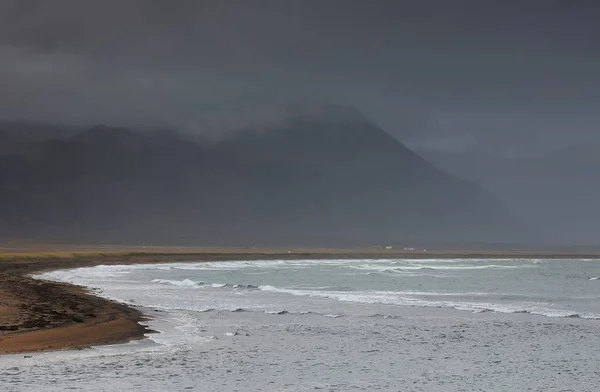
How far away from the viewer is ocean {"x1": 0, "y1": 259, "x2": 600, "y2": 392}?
1881cm

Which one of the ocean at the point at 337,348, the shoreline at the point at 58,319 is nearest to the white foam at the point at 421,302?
the ocean at the point at 337,348

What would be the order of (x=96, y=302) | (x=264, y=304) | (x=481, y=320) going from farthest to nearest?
(x=264, y=304), (x=96, y=302), (x=481, y=320)

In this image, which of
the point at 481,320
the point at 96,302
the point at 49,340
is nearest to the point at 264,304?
the point at 96,302

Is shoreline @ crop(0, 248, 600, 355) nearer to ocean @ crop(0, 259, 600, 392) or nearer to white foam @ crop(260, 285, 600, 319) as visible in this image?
ocean @ crop(0, 259, 600, 392)

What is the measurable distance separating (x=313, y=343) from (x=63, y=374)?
915 centimetres

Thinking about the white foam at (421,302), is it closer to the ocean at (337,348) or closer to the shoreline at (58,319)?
the ocean at (337,348)

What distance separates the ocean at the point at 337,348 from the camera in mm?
18812

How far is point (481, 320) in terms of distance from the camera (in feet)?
108

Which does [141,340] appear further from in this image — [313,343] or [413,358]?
[413,358]

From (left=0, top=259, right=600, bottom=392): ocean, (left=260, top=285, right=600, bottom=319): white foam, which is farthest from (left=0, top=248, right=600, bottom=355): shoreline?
(left=260, top=285, right=600, bottom=319): white foam

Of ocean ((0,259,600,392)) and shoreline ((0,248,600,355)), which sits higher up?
shoreline ((0,248,600,355))

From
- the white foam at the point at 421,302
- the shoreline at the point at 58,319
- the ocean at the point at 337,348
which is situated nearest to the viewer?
the ocean at the point at 337,348

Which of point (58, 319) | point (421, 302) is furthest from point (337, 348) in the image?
point (421, 302)

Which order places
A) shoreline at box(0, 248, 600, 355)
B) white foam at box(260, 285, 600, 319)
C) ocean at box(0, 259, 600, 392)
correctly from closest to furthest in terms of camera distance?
ocean at box(0, 259, 600, 392) → shoreline at box(0, 248, 600, 355) → white foam at box(260, 285, 600, 319)
